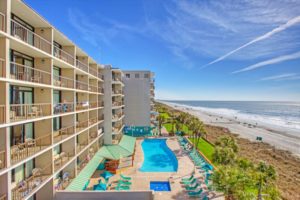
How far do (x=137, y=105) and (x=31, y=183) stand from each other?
112 feet

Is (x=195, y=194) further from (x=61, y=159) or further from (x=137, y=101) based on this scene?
(x=137, y=101)

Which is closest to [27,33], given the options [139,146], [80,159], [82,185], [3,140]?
[3,140]

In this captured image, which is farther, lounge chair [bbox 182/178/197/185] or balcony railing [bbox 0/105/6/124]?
lounge chair [bbox 182/178/197/185]

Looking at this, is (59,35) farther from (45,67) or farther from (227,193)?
(227,193)

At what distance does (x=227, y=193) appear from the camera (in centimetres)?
1568

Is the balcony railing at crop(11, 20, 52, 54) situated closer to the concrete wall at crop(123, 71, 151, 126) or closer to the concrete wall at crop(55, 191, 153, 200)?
the concrete wall at crop(55, 191, 153, 200)

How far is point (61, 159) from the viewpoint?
655 inches

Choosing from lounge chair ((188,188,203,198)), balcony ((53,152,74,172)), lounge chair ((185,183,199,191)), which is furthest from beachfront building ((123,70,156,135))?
lounge chair ((188,188,203,198))

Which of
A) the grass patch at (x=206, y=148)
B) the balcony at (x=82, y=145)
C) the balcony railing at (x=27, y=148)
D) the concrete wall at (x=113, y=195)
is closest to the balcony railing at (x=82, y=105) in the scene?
the balcony at (x=82, y=145)

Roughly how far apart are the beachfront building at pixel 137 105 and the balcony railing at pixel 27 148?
31.6 m

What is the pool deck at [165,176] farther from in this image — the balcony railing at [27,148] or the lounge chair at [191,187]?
the balcony railing at [27,148]

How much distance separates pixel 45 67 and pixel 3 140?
6.03 metres

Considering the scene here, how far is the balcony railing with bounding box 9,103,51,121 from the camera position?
1127 cm

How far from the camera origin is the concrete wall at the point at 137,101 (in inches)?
1783
